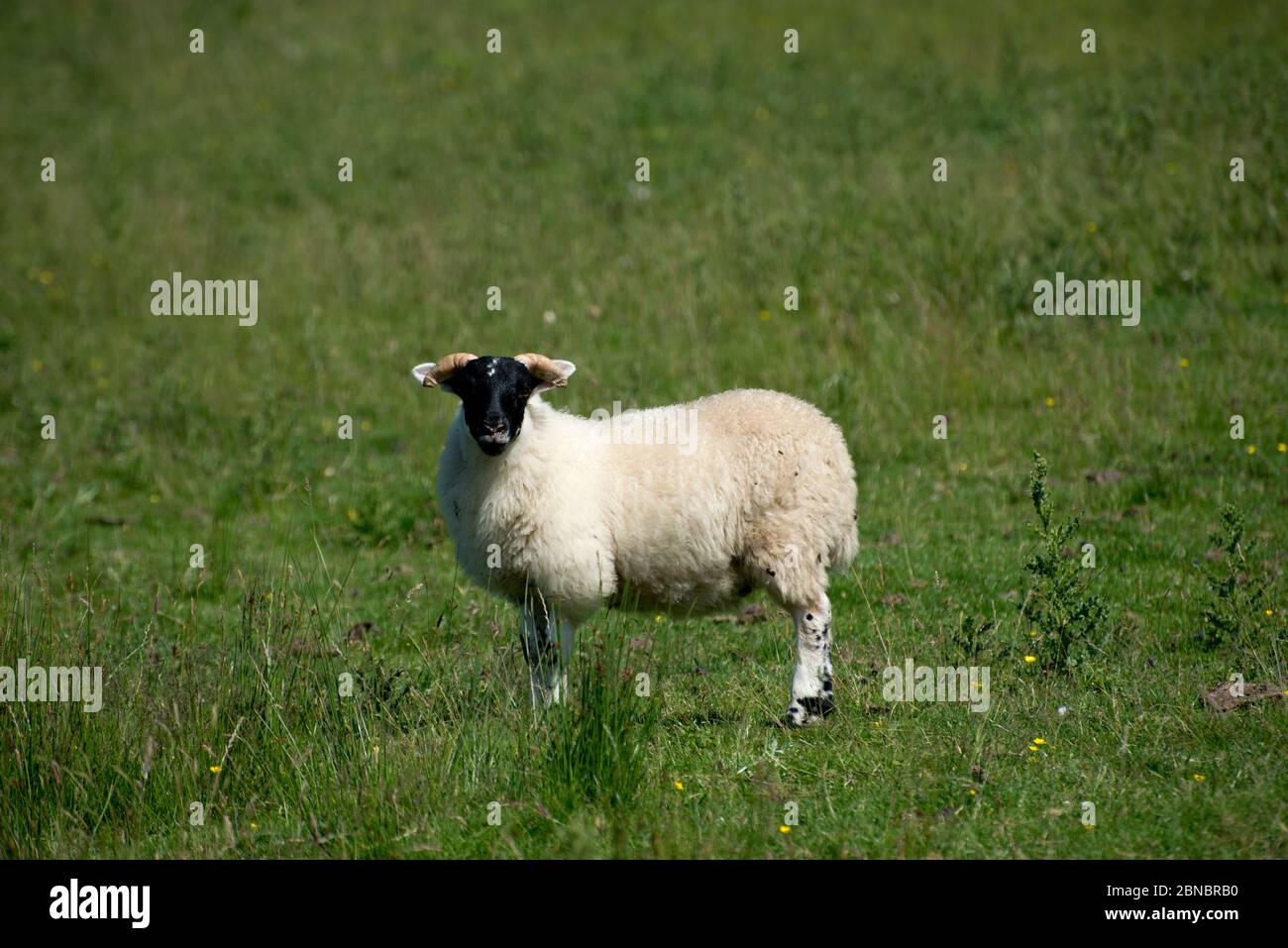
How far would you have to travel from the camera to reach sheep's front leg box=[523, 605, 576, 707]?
7.37 m

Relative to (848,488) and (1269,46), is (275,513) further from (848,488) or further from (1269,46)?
(1269,46)

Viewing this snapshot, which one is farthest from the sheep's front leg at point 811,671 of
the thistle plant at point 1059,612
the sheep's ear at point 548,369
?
the sheep's ear at point 548,369

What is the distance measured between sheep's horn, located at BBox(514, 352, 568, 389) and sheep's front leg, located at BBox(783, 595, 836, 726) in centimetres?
189

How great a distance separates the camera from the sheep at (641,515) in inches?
306

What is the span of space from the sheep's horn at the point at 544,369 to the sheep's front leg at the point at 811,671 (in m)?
1.89

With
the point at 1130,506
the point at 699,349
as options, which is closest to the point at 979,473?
the point at 1130,506

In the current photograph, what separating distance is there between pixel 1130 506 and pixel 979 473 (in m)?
1.30

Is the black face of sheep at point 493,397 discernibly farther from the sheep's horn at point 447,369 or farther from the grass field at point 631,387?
the grass field at point 631,387

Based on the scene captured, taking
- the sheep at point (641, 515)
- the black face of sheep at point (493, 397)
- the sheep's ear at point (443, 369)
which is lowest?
the sheep at point (641, 515)

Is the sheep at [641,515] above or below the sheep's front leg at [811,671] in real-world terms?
above

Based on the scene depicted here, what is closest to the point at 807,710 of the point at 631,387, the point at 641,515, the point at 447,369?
the point at 641,515

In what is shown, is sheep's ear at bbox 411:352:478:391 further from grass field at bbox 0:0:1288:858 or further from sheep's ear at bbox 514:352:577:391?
grass field at bbox 0:0:1288:858

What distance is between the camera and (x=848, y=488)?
8078 millimetres

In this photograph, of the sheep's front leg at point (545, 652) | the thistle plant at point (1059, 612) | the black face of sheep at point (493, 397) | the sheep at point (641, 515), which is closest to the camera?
the sheep's front leg at point (545, 652)
